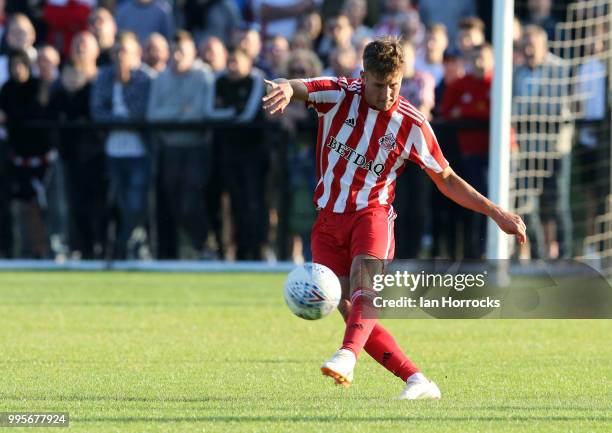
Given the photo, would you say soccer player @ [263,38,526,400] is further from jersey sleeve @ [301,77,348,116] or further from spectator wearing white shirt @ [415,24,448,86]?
spectator wearing white shirt @ [415,24,448,86]

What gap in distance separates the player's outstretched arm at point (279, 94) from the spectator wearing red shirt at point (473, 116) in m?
8.03

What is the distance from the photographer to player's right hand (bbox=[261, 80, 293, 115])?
6.72 metres

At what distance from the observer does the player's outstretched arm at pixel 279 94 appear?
265 inches

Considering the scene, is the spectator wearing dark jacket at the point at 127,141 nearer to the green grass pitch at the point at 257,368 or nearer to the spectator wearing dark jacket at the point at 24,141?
the spectator wearing dark jacket at the point at 24,141

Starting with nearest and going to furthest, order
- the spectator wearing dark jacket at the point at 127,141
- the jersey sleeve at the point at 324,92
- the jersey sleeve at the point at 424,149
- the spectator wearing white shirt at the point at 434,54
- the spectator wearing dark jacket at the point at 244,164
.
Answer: the jersey sleeve at the point at 324,92 → the jersey sleeve at the point at 424,149 → the spectator wearing white shirt at the point at 434,54 → the spectator wearing dark jacket at the point at 244,164 → the spectator wearing dark jacket at the point at 127,141

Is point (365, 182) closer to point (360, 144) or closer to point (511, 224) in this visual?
point (360, 144)

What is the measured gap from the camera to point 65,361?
8852mm

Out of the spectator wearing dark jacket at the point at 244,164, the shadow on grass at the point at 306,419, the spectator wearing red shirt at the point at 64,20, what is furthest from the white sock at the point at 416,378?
the spectator wearing red shirt at the point at 64,20

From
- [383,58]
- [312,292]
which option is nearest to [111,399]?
[312,292]

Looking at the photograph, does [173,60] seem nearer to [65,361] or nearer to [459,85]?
[459,85]

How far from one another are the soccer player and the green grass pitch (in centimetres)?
35

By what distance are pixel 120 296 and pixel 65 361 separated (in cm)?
464

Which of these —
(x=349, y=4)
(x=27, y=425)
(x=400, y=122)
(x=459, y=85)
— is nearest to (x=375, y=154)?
(x=400, y=122)

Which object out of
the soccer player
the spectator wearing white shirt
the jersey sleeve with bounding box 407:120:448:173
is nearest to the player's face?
the soccer player
